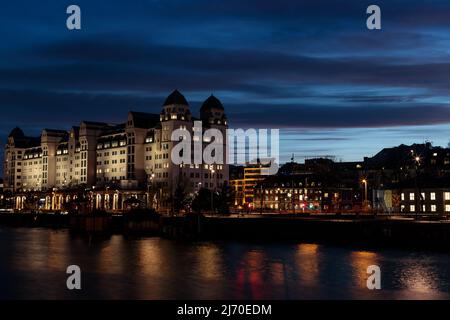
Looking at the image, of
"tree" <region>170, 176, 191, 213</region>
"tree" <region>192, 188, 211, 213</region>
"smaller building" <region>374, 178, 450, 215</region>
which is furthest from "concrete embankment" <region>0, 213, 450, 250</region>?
"tree" <region>170, 176, 191, 213</region>

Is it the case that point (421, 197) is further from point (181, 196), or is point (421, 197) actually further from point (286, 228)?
point (181, 196)

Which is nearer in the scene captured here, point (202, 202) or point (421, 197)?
point (421, 197)

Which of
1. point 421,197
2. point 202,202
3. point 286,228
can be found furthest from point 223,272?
point 202,202

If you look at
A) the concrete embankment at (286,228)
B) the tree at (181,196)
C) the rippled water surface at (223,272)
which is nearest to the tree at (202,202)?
the tree at (181,196)

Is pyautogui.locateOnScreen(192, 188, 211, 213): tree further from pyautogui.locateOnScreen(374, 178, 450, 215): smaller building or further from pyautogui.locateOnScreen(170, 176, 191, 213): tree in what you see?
pyautogui.locateOnScreen(374, 178, 450, 215): smaller building

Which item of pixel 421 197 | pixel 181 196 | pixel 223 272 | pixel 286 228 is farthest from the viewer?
pixel 181 196

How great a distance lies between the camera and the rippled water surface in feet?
164

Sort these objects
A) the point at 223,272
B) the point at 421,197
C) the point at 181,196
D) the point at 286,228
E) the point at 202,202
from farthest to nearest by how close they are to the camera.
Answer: the point at 181,196
the point at 202,202
the point at 421,197
the point at 286,228
the point at 223,272

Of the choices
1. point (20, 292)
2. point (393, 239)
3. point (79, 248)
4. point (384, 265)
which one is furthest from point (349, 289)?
point (79, 248)

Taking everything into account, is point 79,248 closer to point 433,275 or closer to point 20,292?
point 20,292

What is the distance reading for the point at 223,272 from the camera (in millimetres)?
62062

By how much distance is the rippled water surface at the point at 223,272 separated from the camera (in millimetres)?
50125
